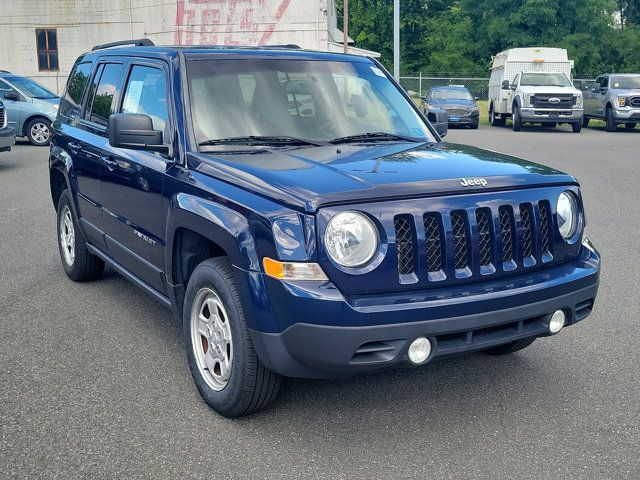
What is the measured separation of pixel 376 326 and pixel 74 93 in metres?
4.08

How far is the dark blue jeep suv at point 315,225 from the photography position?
3488 millimetres

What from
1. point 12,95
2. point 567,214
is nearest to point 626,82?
point 12,95

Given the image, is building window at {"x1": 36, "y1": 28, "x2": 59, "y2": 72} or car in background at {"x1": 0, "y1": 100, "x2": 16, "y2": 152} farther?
building window at {"x1": 36, "y1": 28, "x2": 59, "y2": 72}

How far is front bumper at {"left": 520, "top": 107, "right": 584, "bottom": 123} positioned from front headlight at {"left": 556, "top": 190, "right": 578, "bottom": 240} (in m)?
23.9

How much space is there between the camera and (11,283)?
21.9ft

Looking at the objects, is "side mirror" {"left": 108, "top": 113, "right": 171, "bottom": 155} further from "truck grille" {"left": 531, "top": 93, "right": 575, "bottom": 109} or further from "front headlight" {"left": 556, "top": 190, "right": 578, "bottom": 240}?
"truck grille" {"left": 531, "top": 93, "right": 575, "bottom": 109}

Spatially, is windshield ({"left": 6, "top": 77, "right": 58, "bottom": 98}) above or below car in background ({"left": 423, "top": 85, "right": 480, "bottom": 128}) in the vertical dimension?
above

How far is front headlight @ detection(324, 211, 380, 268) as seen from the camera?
3.50m

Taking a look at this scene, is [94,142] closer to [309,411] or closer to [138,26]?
[309,411]

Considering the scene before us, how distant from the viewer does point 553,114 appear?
2691 centimetres

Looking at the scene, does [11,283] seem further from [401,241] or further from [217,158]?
[401,241]

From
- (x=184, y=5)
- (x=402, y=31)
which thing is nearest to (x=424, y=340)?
(x=184, y=5)

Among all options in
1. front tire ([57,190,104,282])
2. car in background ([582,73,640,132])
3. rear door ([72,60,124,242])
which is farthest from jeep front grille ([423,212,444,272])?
car in background ([582,73,640,132])

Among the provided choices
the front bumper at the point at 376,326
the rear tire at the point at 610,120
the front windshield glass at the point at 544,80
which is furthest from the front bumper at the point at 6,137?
the rear tire at the point at 610,120
